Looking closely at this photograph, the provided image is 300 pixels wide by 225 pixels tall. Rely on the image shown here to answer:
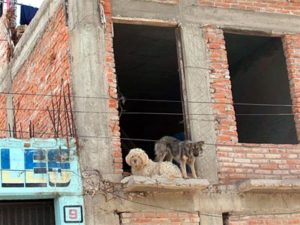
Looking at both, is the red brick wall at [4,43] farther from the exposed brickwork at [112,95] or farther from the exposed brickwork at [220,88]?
the exposed brickwork at [220,88]

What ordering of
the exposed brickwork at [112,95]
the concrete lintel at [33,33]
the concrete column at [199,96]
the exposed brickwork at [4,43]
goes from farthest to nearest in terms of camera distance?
the exposed brickwork at [4,43] → the concrete lintel at [33,33] → the concrete column at [199,96] → the exposed brickwork at [112,95]

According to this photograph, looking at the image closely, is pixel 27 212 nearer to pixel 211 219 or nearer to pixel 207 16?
pixel 211 219

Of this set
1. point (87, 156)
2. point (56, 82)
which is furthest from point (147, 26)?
point (87, 156)

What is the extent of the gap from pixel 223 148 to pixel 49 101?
311 centimetres

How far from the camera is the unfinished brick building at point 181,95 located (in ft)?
32.9

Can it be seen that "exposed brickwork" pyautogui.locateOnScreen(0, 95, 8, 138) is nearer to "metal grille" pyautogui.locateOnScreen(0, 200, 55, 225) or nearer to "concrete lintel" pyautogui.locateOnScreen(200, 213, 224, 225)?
"metal grille" pyautogui.locateOnScreen(0, 200, 55, 225)

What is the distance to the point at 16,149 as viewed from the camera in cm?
952

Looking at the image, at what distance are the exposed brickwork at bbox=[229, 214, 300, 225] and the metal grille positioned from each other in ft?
9.06

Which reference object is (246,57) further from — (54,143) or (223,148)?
(54,143)

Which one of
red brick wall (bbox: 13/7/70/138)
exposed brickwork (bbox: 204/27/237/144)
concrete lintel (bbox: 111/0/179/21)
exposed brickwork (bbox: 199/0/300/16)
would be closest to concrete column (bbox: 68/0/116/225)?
red brick wall (bbox: 13/7/70/138)

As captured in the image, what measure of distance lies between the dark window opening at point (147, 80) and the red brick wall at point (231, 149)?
1037 mm

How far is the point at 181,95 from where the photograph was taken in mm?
11430

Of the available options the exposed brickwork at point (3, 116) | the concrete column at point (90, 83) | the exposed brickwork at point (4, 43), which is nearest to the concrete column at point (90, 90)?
the concrete column at point (90, 83)

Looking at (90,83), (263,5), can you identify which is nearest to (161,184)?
(90,83)
